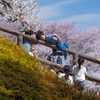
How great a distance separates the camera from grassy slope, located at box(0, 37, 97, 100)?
319 cm

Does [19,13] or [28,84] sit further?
[19,13]

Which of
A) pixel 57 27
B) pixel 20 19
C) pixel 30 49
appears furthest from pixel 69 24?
pixel 30 49

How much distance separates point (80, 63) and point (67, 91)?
215 cm

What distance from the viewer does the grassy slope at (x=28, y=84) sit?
3195 mm

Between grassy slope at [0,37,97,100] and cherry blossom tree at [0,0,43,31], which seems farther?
cherry blossom tree at [0,0,43,31]

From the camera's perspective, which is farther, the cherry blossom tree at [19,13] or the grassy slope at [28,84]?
the cherry blossom tree at [19,13]

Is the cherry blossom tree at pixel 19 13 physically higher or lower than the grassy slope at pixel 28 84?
higher

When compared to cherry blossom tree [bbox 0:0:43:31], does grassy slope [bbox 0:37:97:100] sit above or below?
below

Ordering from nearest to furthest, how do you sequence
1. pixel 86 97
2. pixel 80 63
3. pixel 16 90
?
1. pixel 16 90
2. pixel 86 97
3. pixel 80 63

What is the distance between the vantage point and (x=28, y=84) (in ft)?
11.7

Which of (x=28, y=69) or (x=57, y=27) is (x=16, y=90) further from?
(x=57, y=27)

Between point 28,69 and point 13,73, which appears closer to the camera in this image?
point 13,73

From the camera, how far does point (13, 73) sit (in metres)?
3.78

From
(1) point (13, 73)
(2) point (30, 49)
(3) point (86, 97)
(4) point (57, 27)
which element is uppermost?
(4) point (57, 27)
